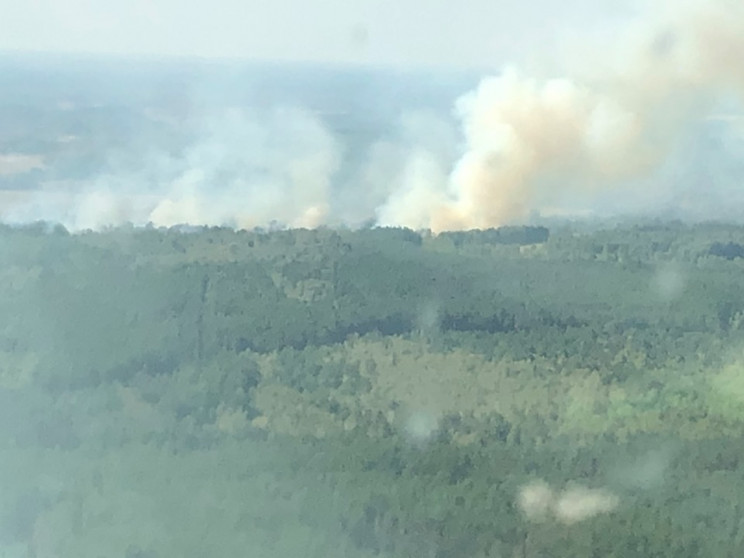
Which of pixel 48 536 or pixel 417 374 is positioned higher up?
pixel 417 374

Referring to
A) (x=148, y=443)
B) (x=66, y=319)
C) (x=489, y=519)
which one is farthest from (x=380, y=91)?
(x=489, y=519)

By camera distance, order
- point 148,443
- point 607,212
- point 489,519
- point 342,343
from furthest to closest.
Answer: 1. point 607,212
2. point 342,343
3. point 148,443
4. point 489,519

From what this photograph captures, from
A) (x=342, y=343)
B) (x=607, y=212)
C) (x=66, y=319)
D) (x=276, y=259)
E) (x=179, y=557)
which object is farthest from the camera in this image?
(x=607, y=212)

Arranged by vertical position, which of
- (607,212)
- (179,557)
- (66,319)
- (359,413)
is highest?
(607,212)

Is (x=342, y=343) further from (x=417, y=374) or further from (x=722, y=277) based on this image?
(x=722, y=277)

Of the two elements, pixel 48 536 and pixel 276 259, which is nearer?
pixel 48 536

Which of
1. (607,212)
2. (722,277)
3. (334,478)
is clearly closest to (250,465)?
(334,478)
